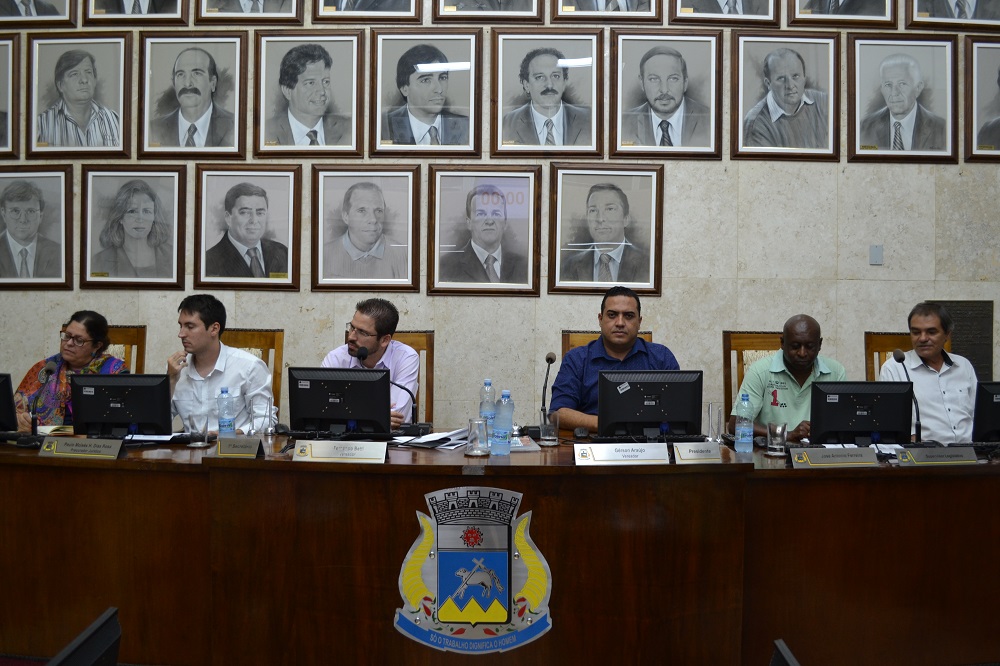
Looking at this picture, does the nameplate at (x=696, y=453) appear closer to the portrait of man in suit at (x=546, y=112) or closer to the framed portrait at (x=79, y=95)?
the portrait of man in suit at (x=546, y=112)

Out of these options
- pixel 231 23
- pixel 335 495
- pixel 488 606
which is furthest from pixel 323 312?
pixel 488 606

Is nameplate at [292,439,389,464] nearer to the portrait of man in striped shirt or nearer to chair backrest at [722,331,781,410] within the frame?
chair backrest at [722,331,781,410]

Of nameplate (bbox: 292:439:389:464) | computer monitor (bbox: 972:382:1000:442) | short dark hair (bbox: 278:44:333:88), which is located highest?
Result: short dark hair (bbox: 278:44:333:88)

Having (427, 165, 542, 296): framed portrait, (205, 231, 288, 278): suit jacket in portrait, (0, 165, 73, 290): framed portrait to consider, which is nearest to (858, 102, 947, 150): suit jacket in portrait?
(427, 165, 542, 296): framed portrait

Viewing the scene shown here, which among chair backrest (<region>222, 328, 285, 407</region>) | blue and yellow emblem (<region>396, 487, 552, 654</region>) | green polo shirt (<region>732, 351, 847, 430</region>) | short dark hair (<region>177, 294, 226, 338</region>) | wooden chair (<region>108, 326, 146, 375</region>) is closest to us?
blue and yellow emblem (<region>396, 487, 552, 654</region>)

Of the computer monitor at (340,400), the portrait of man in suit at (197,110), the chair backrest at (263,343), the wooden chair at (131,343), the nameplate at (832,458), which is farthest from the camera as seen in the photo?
the portrait of man in suit at (197,110)

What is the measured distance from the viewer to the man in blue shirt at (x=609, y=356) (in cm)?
337

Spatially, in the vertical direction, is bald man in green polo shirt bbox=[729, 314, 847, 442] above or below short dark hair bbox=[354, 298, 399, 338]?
below

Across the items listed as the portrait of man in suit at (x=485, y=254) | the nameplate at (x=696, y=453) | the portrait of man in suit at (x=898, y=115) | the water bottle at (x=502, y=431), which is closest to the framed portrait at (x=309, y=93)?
the portrait of man in suit at (x=485, y=254)

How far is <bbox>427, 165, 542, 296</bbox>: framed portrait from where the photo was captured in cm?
437

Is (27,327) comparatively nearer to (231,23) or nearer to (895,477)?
(231,23)

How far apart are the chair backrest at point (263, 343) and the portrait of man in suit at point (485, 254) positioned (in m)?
1.08

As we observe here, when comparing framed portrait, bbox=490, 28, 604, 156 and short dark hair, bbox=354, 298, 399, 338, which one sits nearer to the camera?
short dark hair, bbox=354, 298, 399, 338

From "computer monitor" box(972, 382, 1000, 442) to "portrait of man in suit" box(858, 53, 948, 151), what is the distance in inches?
86.2
